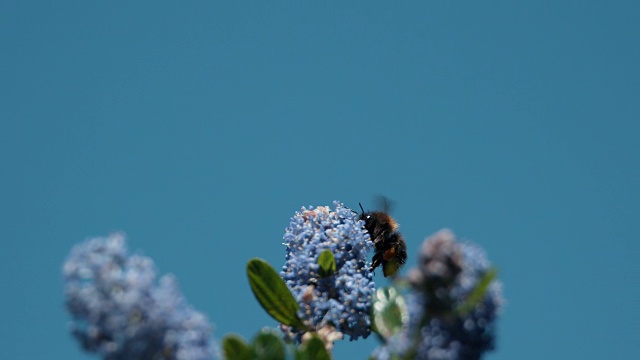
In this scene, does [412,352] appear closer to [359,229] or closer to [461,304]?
[461,304]

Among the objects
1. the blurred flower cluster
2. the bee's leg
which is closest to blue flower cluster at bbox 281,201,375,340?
the bee's leg

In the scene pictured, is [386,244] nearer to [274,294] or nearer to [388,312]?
[274,294]

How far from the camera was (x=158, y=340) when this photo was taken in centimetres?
454

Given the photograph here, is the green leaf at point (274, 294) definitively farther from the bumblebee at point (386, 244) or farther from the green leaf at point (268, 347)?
the bumblebee at point (386, 244)

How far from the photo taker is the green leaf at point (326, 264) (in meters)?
6.75

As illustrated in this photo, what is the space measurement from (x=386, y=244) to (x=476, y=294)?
3882 millimetres

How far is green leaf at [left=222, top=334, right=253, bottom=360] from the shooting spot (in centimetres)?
504

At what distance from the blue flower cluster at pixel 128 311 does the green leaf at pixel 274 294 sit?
1.90m

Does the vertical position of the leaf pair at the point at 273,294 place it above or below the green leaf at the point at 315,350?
above

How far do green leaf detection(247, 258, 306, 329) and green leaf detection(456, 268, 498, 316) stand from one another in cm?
210

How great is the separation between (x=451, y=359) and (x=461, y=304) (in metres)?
0.24

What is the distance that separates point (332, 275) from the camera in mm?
6766

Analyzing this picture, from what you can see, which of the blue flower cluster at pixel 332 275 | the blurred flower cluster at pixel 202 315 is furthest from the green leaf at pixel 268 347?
the blue flower cluster at pixel 332 275

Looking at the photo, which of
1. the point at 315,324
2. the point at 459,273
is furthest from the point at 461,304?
the point at 315,324
